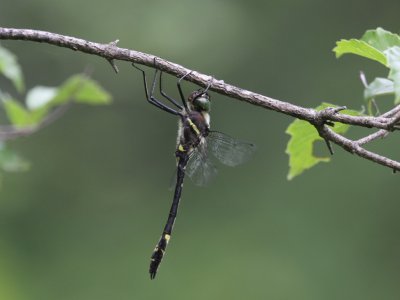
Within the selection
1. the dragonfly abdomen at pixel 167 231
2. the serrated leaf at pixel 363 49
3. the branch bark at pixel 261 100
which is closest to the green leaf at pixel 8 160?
the dragonfly abdomen at pixel 167 231

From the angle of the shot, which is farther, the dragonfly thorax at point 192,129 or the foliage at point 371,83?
the dragonfly thorax at point 192,129

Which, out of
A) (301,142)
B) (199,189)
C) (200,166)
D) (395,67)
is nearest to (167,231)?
(200,166)

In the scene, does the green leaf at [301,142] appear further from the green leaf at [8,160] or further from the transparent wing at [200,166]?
the green leaf at [8,160]

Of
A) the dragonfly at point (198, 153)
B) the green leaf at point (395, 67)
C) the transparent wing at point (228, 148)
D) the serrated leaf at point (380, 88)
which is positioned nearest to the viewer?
the green leaf at point (395, 67)

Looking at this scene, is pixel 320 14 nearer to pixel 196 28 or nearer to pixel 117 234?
pixel 196 28

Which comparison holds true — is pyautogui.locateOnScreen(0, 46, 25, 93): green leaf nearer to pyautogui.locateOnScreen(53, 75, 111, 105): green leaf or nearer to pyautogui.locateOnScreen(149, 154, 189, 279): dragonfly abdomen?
pyautogui.locateOnScreen(53, 75, 111, 105): green leaf

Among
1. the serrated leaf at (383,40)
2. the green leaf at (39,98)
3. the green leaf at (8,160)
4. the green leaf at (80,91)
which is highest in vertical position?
the green leaf at (80,91)

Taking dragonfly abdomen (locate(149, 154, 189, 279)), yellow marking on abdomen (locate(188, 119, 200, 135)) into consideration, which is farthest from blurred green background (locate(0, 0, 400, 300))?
yellow marking on abdomen (locate(188, 119, 200, 135))
